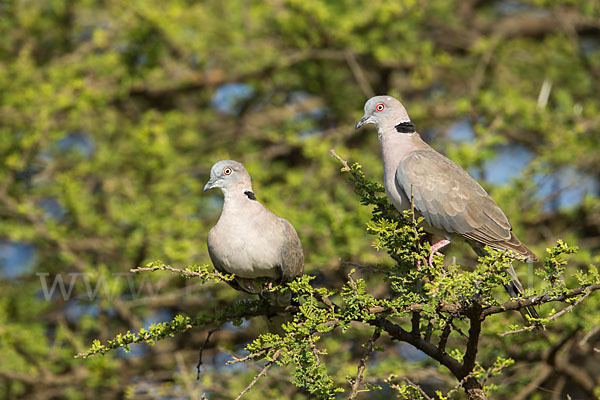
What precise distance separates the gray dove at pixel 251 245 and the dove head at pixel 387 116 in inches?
35.1

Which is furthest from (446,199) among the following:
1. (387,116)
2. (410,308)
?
(410,308)

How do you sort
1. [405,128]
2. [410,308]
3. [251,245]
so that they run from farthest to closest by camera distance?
[405,128] < [251,245] < [410,308]

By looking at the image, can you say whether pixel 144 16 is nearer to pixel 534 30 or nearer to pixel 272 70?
pixel 272 70

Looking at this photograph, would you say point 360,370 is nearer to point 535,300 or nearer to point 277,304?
point 535,300

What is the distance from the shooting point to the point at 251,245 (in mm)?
3838

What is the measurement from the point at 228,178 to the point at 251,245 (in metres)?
0.57

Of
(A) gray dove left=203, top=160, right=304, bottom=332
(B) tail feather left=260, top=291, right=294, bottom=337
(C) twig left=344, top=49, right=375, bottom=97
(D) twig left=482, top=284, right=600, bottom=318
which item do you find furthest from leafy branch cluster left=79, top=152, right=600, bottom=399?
(C) twig left=344, top=49, right=375, bottom=97

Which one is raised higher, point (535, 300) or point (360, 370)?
point (535, 300)

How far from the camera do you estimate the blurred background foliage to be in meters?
5.98

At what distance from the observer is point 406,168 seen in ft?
12.8

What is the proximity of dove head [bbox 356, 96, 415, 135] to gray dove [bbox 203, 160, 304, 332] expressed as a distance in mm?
891

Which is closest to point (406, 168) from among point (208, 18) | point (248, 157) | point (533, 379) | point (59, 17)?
point (533, 379)

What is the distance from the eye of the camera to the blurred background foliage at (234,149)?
5.98 m

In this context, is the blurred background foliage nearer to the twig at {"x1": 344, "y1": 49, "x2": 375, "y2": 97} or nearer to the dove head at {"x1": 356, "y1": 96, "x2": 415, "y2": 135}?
the twig at {"x1": 344, "y1": 49, "x2": 375, "y2": 97}
